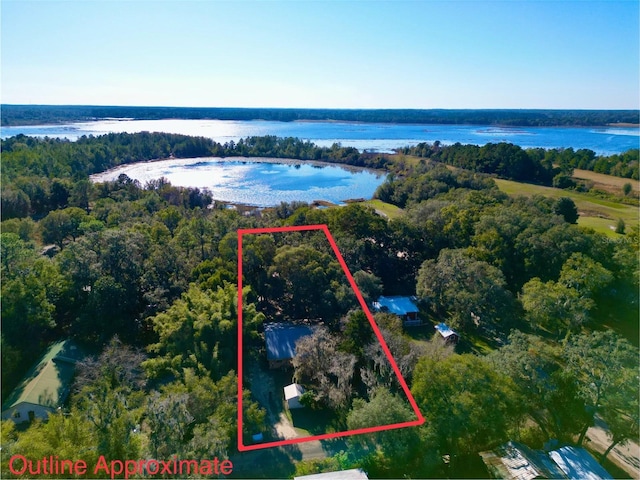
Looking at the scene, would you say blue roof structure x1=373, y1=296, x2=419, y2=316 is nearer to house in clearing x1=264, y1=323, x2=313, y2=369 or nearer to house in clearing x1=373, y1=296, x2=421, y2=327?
house in clearing x1=373, y1=296, x2=421, y2=327

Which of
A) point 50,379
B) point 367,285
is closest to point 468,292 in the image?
point 367,285

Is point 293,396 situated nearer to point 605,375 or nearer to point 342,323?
point 342,323

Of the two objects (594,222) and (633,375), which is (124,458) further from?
(594,222)

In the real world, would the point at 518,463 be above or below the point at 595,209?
below

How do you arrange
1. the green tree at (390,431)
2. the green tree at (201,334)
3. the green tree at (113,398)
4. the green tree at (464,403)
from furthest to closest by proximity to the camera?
the green tree at (201,334), the green tree at (464,403), the green tree at (390,431), the green tree at (113,398)

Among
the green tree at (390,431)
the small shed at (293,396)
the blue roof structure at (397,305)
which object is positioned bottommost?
the small shed at (293,396)

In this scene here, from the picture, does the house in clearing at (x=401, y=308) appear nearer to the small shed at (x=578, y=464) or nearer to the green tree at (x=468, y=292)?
the green tree at (x=468, y=292)

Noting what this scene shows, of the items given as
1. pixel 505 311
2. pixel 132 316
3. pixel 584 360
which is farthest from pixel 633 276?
pixel 132 316

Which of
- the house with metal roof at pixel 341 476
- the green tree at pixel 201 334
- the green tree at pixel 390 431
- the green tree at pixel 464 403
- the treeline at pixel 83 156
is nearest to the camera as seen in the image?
the house with metal roof at pixel 341 476

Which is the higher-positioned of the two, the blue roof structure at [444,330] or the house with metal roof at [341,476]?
the house with metal roof at [341,476]

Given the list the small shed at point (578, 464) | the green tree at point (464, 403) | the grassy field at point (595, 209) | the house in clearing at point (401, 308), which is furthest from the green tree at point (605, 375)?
the grassy field at point (595, 209)
